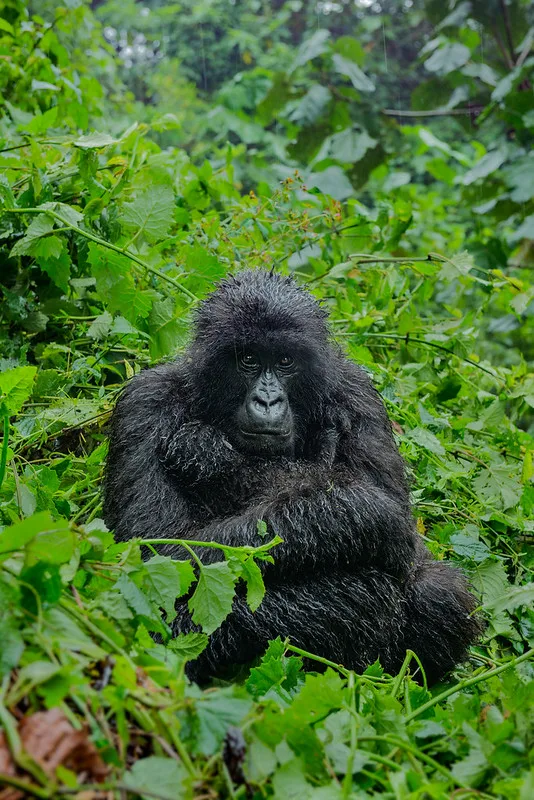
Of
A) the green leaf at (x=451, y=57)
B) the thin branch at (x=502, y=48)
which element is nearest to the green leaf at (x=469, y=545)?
the green leaf at (x=451, y=57)

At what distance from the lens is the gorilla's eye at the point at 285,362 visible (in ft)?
11.0

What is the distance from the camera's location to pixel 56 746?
1428mm

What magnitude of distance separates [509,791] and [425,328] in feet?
9.71

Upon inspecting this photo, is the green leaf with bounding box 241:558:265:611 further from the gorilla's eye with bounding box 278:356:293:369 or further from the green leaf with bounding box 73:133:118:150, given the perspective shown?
the green leaf with bounding box 73:133:118:150

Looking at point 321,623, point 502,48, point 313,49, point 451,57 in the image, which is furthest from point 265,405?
point 502,48

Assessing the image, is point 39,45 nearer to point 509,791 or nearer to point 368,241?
point 368,241

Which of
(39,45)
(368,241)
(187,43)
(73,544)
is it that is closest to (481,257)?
(368,241)

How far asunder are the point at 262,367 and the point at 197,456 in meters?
0.39

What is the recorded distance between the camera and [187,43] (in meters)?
15.2

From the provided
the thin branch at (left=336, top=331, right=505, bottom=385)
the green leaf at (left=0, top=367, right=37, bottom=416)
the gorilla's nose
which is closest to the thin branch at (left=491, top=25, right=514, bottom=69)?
the thin branch at (left=336, top=331, right=505, bottom=385)

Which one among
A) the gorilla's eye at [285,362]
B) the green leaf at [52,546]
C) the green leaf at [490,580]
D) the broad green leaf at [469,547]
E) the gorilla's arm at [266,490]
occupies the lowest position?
the green leaf at [490,580]

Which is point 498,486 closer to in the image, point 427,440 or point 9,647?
point 427,440

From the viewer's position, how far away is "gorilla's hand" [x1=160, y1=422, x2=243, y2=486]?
3252 millimetres

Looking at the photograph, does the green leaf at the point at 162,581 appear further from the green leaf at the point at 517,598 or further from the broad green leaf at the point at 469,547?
the broad green leaf at the point at 469,547
